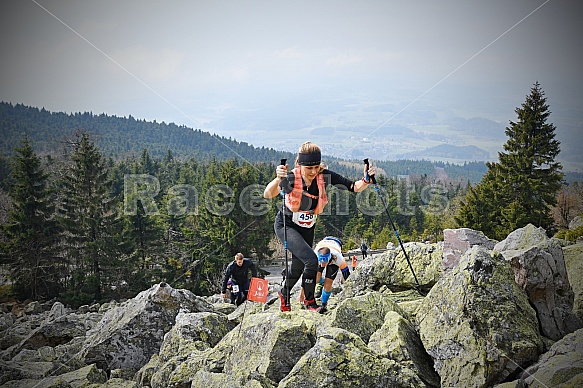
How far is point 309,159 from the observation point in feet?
23.5

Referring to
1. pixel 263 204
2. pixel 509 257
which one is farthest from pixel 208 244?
pixel 509 257

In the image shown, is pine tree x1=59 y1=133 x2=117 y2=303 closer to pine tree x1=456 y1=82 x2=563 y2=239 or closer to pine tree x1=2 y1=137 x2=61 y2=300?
pine tree x1=2 y1=137 x2=61 y2=300

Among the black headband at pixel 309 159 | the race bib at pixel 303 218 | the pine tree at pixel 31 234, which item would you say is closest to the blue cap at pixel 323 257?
the race bib at pixel 303 218

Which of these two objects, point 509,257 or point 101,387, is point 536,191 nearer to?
point 509,257

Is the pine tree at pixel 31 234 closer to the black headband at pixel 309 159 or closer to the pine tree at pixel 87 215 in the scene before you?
the pine tree at pixel 87 215

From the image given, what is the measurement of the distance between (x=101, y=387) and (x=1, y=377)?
108 inches

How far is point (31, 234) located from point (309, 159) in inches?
1478

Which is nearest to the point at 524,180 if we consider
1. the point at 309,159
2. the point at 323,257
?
the point at 323,257

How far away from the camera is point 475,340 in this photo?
17.2 ft

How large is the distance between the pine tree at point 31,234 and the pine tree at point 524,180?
1418 inches

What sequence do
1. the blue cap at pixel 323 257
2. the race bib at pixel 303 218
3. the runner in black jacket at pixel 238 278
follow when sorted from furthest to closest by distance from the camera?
the runner in black jacket at pixel 238 278 < the blue cap at pixel 323 257 < the race bib at pixel 303 218

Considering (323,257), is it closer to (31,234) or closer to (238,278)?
(238,278)

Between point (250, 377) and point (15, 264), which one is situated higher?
point (250, 377)

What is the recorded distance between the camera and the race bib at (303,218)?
745cm
